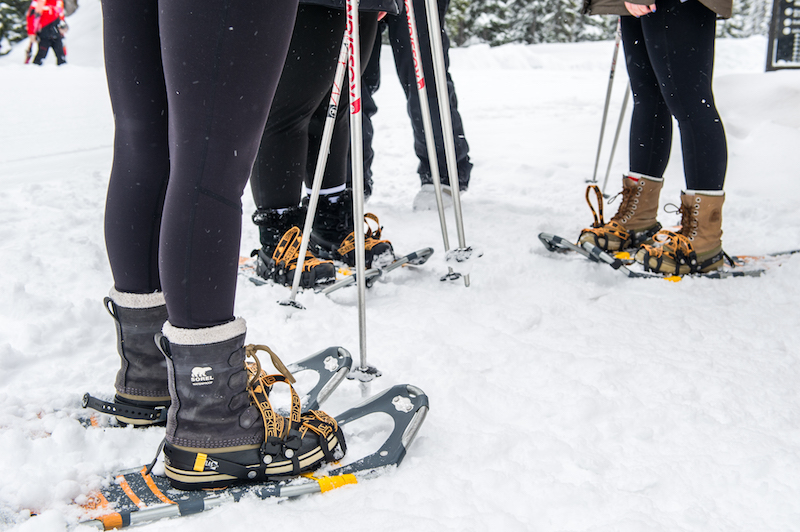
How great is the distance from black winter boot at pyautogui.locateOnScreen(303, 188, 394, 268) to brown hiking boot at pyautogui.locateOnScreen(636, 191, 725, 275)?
1.12 meters

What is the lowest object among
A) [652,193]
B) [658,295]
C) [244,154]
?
[658,295]

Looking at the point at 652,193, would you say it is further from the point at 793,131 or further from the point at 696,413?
the point at 793,131

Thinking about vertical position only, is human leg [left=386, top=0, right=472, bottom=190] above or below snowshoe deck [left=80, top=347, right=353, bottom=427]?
above

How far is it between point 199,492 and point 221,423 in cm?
13

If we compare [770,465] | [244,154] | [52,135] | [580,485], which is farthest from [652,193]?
[52,135]

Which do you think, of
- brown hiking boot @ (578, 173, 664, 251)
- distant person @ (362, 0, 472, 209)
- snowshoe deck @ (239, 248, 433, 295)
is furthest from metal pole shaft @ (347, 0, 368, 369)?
distant person @ (362, 0, 472, 209)

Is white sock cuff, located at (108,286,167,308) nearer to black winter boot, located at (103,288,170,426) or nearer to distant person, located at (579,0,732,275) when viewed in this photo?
black winter boot, located at (103,288,170,426)

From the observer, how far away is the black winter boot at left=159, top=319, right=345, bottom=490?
967 mm

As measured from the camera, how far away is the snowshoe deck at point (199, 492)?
941mm

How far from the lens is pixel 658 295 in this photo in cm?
210

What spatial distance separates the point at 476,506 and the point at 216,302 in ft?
1.94

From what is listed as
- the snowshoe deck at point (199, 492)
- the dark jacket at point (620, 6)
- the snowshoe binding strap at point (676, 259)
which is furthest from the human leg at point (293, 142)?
the snowshoe binding strap at point (676, 259)

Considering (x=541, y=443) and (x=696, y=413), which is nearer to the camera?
(x=541, y=443)

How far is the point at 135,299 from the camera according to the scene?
3.73 feet
